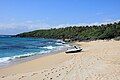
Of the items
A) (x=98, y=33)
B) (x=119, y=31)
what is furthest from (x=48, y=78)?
(x=98, y=33)

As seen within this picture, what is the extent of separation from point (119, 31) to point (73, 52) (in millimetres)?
58238

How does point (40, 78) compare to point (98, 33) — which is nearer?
point (40, 78)

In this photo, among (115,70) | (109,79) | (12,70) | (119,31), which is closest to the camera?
(109,79)

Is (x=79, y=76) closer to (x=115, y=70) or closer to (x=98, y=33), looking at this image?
(x=115, y=70)

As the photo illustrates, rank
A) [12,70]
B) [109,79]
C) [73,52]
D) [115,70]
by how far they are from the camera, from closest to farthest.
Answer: [109,79]
[115,70]
[12,70]
[73,52]

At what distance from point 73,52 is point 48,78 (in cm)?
1888

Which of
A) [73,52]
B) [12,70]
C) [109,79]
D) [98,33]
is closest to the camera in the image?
[109,79]

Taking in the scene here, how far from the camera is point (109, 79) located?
13266mm

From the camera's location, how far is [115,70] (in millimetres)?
15773

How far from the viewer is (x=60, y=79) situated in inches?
543

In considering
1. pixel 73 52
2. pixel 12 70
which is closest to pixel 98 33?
pixel 73 52

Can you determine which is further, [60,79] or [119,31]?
[119,31]

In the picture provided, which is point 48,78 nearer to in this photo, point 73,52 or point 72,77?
point 72,77

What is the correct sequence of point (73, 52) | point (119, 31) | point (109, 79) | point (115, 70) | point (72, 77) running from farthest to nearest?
point (119, 31) → point (73, 52) → point (115, 70) → point (72, 77) → point (109, 79)
